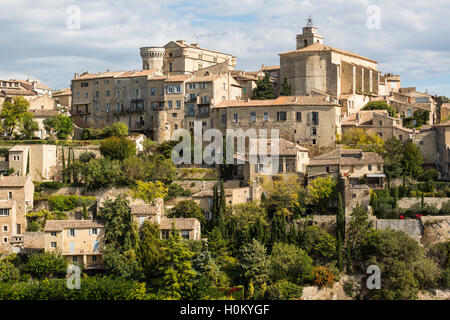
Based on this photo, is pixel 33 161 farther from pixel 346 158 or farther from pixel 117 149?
pixel 346 158

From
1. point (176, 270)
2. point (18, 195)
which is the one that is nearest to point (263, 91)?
point (18, 195)

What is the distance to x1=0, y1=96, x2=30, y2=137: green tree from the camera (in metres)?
73.0

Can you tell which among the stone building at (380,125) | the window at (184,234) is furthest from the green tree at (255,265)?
the stone building at (380,125)

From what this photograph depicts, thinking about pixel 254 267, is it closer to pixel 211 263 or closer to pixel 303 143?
pixel 211 263

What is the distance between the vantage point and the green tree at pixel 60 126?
72750 millimetres

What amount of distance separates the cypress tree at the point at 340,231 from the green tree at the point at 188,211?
32.3 feet

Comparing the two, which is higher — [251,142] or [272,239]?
[251,142]

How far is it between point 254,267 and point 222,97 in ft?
83.0

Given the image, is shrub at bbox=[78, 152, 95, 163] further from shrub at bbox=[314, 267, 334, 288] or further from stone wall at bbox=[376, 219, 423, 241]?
stone wall at bbox=[376, 219, 423, 241]

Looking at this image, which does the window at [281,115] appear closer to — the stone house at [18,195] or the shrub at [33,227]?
the stone house at [18,195]

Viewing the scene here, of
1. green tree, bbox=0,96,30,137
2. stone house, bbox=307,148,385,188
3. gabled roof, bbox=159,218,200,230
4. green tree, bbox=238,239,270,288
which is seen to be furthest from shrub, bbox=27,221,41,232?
stone house, bbox=307,148,385,188

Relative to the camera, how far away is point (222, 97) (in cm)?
7294

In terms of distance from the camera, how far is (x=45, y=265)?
52219 mm
